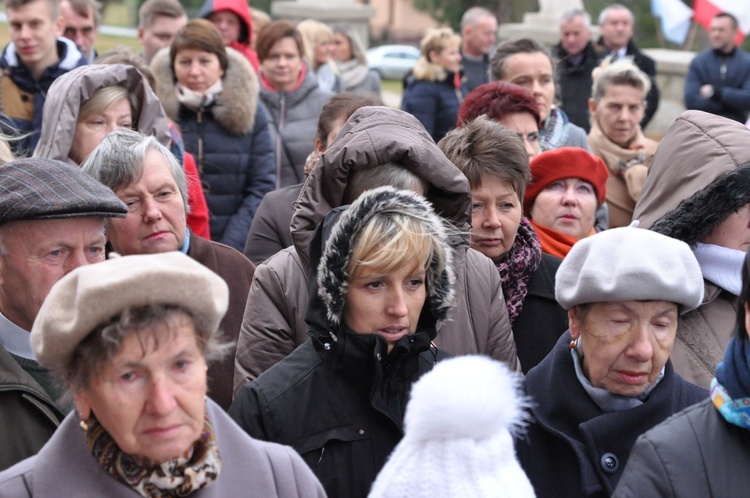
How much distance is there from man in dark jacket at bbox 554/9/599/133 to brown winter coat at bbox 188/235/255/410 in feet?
18.4

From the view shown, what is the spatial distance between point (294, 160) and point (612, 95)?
2.15 metres

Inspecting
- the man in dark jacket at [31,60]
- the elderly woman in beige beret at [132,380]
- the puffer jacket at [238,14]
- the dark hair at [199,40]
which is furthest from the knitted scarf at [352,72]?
the elderly woman in beige beret at [132,380]

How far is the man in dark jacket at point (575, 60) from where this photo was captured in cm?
937

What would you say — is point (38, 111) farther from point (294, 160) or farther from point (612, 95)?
point (612, 95)

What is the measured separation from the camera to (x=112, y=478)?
7.68 feet

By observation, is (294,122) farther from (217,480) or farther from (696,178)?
(217,480)

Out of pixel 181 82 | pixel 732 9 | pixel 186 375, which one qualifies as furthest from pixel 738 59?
pixel 186 375

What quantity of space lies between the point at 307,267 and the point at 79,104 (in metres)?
1.76

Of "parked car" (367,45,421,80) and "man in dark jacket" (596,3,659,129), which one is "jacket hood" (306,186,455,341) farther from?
"parked car" (367,45,421,80)

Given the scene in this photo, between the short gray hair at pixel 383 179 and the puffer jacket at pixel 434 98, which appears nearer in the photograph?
the short gray hair at pixel 383 179

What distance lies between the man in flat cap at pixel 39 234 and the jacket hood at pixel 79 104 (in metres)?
1.34

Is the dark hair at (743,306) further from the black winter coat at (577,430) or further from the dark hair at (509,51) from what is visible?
the dark hair at (509,51)

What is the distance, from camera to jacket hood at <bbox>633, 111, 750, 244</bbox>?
3.56m

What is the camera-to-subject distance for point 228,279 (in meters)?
4.21
